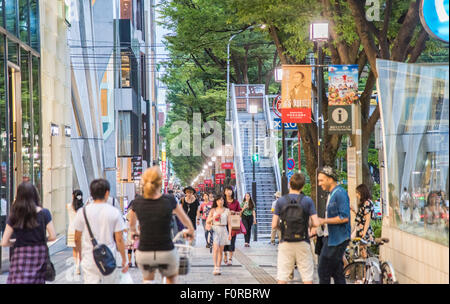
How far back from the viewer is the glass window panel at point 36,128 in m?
19.8

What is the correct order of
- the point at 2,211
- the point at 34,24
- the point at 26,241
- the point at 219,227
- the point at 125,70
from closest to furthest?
1. the point at 26,241
2. the point at 219,227
3. the point at 2,211
4. the point at 34,24
5. the point at 125,70

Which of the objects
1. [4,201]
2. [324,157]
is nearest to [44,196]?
[4,201]

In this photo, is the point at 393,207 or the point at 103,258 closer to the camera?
the point at 103,258

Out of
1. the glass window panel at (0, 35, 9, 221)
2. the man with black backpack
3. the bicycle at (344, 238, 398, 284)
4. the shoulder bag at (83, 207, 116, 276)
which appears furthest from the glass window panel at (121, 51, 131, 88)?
the shoulder bag at (83, 207, 116, 276)

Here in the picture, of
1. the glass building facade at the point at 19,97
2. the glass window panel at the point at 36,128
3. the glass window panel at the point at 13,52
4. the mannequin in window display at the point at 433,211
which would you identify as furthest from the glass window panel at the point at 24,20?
the mannequin in window display at the point at 433,211

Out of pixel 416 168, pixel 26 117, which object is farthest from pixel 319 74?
pixel 416 168

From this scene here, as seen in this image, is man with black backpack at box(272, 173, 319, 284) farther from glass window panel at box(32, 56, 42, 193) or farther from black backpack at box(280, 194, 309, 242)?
glass window panel at box(32, 56, 42, 193)

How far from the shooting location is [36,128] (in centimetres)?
1997

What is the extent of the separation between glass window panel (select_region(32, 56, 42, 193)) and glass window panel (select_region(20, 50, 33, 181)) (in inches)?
22.7

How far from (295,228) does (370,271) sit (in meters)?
1.65

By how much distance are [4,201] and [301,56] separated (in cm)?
905

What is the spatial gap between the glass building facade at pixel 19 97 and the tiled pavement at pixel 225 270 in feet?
7.40

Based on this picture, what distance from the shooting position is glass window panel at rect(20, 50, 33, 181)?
727 inches

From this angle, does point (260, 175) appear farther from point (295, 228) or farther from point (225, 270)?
point (295, 228)
